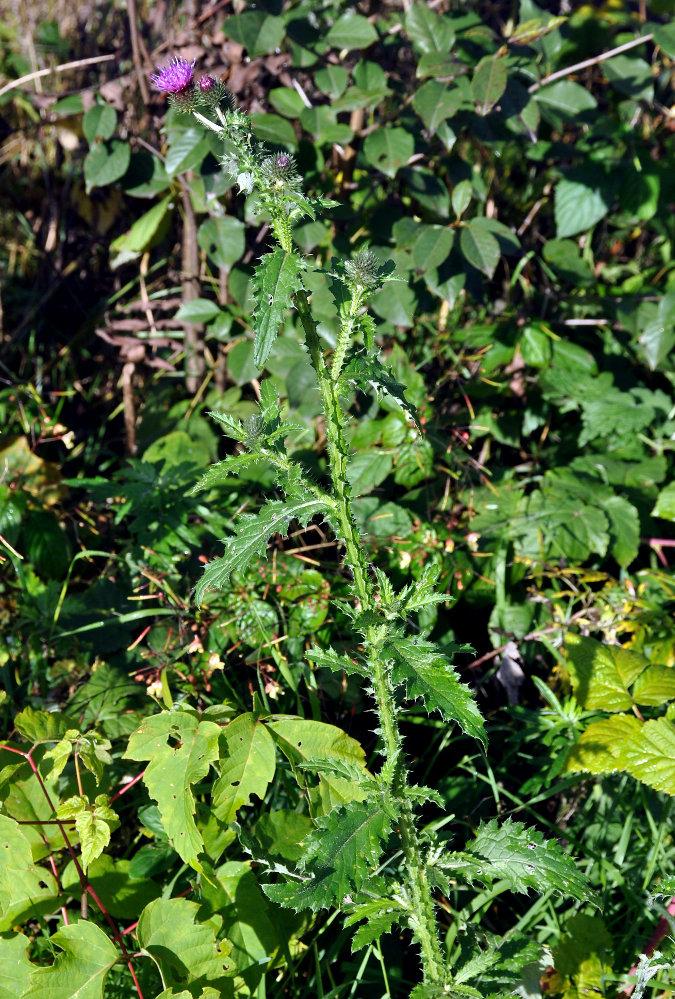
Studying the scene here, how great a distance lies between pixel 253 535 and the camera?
1.33 metres

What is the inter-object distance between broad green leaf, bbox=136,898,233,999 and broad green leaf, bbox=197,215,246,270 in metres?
1.83

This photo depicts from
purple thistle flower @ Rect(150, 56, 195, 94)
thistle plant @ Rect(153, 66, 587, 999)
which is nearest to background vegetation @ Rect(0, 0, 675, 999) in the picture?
thistle plant @ Rect(153, 66, 587, 999)

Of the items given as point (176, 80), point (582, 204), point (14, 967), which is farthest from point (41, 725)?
point (582, 204)

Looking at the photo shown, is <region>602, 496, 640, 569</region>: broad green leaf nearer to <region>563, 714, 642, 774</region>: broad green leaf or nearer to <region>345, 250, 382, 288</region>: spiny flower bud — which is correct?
<region>563, 714, 642, 774</region>: broad green leaf

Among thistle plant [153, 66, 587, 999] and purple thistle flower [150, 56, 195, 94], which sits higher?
purple thistle flower [150, 56, 195, 94]

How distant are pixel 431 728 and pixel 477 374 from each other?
125 cm

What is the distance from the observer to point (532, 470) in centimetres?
290

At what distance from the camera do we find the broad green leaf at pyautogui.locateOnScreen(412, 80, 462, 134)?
2256 millimetres

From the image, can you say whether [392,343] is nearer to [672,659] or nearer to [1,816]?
[672,659]

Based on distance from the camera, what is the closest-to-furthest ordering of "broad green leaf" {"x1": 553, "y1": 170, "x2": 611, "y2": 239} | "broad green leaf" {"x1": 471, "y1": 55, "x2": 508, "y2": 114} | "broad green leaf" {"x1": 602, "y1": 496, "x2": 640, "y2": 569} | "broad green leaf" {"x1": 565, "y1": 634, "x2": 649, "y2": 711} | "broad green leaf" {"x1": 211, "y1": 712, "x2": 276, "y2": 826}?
"broad green leaf" {"x1": 211, "y1": 712, "x2": 276, "y2": 826}, "broad green leaf" {"x1": 565, "y1": 634, "x2": 649, "y2": 711}, "broad green leaf" {"x1": 471, "y1": 55, "x2": 508, "y2": 114}, "broad green leaf" {"x1": 602, "y1": 496, "x2": 640, "y2": 569}, "broad green leaf" {"x1": 553, "y1": 170, "x2": 611, "y2": 239}

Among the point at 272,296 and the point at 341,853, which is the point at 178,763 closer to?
the point at 341,853

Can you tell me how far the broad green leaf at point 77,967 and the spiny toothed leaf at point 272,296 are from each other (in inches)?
40.2

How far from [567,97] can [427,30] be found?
51 cm

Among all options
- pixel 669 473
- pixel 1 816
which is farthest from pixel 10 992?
pixel 669 473
